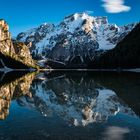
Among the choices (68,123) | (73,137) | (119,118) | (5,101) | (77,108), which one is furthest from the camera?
(5,101)

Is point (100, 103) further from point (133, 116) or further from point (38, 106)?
point (133, 116)

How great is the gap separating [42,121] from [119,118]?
21.3ft

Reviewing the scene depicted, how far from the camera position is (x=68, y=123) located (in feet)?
89.1

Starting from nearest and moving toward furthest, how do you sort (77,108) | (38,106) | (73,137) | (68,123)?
(73,137), (68,123), (77,108), (38,106)

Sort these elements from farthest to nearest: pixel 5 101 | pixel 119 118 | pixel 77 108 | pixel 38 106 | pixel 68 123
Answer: pixel 5 101, pixel 38 106, pixel 77 108, pixel 119 118, pixel 68 123

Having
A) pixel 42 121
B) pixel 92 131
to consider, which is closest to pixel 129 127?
pixel 92 131

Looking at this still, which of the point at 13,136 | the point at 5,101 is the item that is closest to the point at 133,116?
the point at 13,136

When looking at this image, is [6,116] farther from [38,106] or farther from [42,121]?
[38,106]

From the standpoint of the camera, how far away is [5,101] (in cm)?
4238

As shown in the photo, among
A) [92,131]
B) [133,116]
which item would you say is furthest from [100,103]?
[92,131]

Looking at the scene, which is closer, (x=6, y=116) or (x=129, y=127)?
(x=129, y=127)

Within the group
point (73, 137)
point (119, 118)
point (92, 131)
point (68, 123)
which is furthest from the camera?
point (119, 118)

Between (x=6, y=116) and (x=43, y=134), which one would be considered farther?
(x=6, y=116)

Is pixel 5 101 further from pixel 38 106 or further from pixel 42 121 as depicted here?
pixel 42 121
